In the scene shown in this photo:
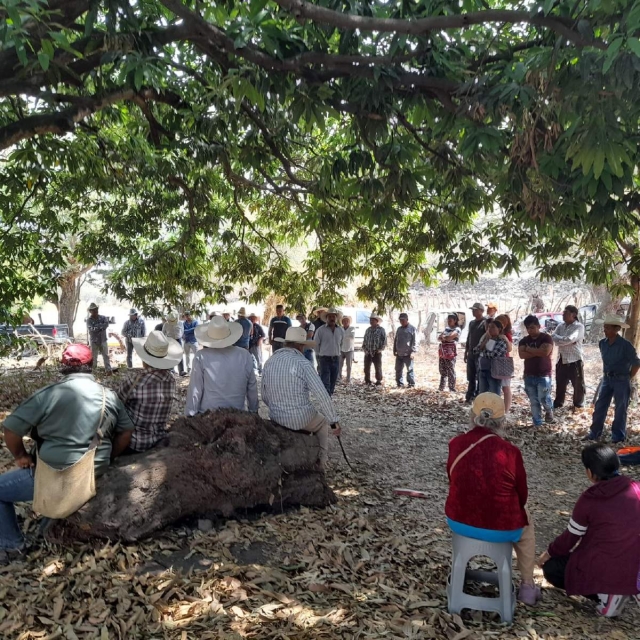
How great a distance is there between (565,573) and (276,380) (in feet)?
9.35

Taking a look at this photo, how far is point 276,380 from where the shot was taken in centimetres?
564

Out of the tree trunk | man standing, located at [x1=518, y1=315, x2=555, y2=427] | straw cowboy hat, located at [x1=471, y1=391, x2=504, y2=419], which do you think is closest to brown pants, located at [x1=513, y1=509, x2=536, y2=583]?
straw cowboy hat, located at [x1=471, y1=391, x2=504, y2=419]

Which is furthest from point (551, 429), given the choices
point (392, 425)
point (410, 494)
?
point (410, 494)

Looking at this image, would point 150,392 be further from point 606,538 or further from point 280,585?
point 606,538

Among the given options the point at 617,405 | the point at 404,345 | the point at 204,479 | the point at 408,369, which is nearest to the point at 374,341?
the point at 404,345

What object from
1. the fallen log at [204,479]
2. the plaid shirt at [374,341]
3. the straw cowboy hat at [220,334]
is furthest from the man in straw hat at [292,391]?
the plaid shirt at [374,341]

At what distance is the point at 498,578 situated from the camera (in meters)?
4.00

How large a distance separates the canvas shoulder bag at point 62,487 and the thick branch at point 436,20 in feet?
10.6

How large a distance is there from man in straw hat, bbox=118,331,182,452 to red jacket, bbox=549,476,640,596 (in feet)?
10.9

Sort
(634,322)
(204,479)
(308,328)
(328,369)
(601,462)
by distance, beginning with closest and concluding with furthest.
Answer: (601,462)
(204,479)
(634,322)
(328,369)
(308,328)

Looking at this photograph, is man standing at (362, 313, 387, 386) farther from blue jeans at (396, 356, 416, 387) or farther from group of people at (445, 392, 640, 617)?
group of people at (445, 392, 640, 617)

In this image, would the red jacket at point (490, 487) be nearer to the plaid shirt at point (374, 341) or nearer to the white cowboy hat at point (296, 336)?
the white cowboy hat at point (296, 336)

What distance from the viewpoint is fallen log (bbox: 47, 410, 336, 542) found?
173 inches

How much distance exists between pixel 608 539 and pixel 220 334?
358 centimetres
